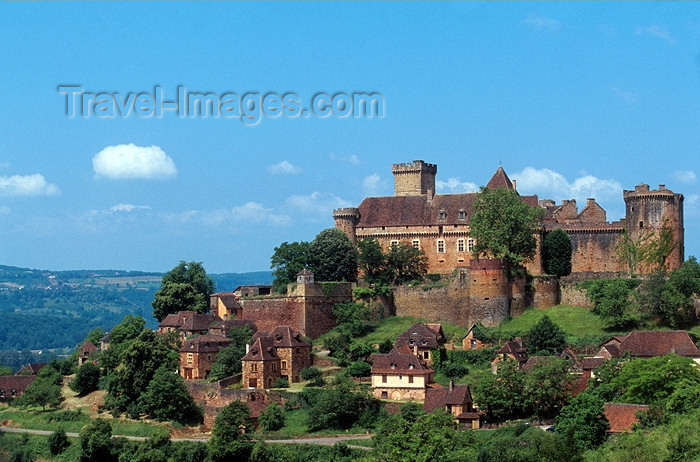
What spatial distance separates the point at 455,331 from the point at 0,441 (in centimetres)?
2805

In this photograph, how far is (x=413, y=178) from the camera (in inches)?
3366

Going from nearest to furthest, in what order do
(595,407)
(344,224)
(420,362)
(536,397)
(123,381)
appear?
(595,407) → (536,397) → (420,362) → (123,381) → (344,224)

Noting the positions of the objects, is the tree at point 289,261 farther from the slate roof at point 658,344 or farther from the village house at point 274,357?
the slate roof at point 658,344

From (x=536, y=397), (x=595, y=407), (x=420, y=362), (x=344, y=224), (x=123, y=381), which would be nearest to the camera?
(x=595, y=407)

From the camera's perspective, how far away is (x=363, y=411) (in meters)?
61.3

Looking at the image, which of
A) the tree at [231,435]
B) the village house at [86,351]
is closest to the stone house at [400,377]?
the tree at [231,435]

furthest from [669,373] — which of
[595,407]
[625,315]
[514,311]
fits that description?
[514,311]

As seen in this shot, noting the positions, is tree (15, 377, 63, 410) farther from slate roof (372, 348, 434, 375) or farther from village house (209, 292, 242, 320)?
slate roof (372, 348, 434, 375)

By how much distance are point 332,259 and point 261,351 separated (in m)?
12.6

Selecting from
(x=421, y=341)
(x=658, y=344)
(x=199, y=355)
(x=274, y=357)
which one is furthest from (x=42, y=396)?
(x=658, y=344)

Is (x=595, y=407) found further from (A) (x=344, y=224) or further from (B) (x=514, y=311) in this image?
(A) (x=344, y=224)

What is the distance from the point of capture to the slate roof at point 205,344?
233 ft

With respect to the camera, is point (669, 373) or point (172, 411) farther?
point (172, 411)

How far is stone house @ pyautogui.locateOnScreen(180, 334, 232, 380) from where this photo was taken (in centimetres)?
7081
